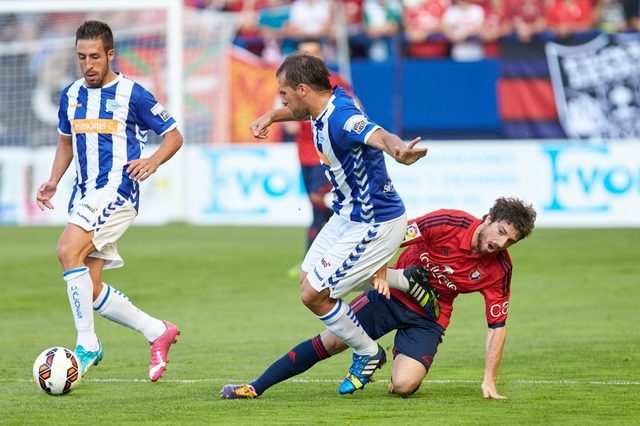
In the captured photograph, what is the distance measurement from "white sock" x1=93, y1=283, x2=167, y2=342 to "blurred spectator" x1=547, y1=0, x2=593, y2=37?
683 inches

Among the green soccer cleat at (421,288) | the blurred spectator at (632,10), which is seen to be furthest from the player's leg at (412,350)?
the blurred spectator at (632,10)

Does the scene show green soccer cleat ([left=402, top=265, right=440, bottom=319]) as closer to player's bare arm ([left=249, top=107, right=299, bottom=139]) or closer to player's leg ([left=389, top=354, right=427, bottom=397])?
player's leg ([left=389, top=354, right=427, bottom=397])

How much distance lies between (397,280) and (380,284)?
401 millimetres

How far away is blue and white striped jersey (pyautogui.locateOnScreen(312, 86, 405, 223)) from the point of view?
673 centimetres

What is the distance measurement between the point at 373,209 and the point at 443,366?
2.01 m

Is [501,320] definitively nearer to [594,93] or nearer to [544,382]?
[544,382]

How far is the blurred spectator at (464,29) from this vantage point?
23.9 m

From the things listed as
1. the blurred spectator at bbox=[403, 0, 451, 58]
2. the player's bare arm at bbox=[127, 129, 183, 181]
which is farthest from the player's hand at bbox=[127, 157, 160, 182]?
the blurred spectator at bbox=[403, 0, 451, 58]

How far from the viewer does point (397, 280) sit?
24.5 ft

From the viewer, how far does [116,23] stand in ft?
75.5

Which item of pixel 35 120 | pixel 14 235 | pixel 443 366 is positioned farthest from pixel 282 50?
pixel 443 366

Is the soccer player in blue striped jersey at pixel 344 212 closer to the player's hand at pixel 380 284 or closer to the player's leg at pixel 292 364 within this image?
the player's hand at pixel 380 284

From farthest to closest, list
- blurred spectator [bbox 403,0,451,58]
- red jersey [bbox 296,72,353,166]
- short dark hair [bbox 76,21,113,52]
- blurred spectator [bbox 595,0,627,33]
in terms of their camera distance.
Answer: blurred spectator [bbox 403,0,451,58] < blurred spectator [bbox 595,0,627,33] < red jersey [bbox 296,72,353,166] < short dark hair [bbox 76,21,113,52]

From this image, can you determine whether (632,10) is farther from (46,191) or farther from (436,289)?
(46,191)
